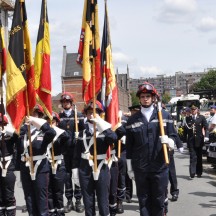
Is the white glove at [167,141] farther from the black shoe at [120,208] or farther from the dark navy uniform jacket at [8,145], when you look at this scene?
the black shoe at [120,208]

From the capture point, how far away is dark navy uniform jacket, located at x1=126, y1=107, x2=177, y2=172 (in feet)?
20.2

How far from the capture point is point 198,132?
13.1 meters

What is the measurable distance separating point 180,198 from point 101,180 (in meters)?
3.99

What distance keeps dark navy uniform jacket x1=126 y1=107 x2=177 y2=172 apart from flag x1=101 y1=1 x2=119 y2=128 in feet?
3.71

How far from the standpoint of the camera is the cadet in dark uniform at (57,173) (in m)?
7.68

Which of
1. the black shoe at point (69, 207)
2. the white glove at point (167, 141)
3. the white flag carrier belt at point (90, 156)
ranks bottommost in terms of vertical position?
the black shoe at point (69, 207)

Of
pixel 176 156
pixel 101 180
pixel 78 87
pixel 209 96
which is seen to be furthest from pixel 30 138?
pixel 78 87

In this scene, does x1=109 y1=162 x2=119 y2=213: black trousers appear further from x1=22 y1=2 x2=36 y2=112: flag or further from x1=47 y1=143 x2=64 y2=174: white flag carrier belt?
x1=22 y1=2 x2=36 y2=112: flag

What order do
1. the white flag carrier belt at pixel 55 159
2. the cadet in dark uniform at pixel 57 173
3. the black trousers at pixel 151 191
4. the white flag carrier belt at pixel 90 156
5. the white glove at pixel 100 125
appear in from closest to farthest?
1. the black trousers at pixel 151 191
2. the white glove at pixel 100 125
3. the white flag carrier belt at pixel 90 156
4. the cadet in dark uniform at pixel 57 173
5. the white flag carrier belt at pixel 55 159

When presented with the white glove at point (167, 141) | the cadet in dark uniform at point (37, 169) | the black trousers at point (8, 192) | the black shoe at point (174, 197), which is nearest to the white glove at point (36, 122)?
the cadet in dark uniform at point (37, 169)

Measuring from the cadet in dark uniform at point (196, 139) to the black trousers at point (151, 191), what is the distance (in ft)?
22.2

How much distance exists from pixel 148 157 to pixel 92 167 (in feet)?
2.96

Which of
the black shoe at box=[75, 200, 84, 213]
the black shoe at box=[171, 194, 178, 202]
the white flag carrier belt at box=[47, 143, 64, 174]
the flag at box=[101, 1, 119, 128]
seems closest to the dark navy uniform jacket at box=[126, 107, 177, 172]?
the flag at box=[101, 1, 119, 128]

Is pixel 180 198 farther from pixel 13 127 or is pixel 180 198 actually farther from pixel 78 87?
pixel 78 87
